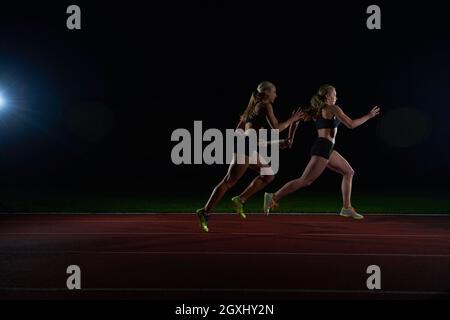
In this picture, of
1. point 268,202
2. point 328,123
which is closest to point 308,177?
point 268,202

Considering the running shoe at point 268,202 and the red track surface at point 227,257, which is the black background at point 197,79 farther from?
the running shoe at point 268,202

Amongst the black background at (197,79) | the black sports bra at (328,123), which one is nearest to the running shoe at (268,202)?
the black sports bra at (328,123)

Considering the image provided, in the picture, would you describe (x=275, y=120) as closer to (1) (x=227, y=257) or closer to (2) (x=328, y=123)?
(2) (x=328, y=123)

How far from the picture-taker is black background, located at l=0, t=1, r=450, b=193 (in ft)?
89.0

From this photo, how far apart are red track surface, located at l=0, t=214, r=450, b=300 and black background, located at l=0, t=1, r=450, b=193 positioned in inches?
607

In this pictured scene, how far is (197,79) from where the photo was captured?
1136 inches

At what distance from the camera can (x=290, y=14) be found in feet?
89.0

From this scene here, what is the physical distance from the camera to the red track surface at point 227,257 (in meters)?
5.55

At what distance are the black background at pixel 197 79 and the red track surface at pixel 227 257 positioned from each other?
1541cm

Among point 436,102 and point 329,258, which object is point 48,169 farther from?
point 329,258

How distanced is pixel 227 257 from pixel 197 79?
22214 mm

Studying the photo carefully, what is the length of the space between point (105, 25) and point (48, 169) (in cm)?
749
